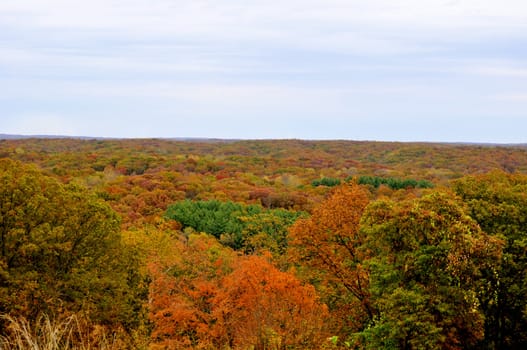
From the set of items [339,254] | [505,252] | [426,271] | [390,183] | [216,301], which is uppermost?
[505,252]

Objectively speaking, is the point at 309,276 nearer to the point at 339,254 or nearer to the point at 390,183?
the point at 339,254

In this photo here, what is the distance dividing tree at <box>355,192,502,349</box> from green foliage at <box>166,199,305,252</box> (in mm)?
28060

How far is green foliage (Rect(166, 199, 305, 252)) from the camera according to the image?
197ft

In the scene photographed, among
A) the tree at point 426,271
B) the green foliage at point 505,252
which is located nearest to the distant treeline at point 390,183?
the green foliage at point 505,252

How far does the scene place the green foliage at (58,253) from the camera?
1038 inches

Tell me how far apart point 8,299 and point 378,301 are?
1702cm

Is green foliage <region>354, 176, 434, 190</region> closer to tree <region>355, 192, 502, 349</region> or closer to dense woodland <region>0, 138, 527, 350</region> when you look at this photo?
dense woodland <region>0, 138, 527, 350</region>

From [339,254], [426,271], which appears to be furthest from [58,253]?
[426,271]

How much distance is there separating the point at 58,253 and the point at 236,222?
42182 millimetres

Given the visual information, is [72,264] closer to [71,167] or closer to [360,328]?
[360,328]

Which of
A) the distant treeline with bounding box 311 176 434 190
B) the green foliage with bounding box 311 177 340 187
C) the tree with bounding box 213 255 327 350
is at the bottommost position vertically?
the green foliage with bounding box 311 177 340 187

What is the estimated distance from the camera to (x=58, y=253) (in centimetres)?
2819

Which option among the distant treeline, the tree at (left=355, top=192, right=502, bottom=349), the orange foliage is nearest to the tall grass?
the orange foliage

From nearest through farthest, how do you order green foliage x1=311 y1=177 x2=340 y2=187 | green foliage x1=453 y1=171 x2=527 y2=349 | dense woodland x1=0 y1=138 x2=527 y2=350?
dense woodland x1=0 y1=138 x2=527 y2=350 → green foliage x1=453 y1=171 x2=527 y2=349 → green foliage x1=311 y1=177 x2=340 y2=187
